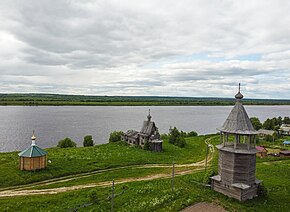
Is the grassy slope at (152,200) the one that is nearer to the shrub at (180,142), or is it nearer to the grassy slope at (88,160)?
the grassy slope at (88,160)

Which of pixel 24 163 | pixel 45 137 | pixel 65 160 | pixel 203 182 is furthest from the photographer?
pixel 45 137

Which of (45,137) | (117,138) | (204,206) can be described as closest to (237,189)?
(204,206)

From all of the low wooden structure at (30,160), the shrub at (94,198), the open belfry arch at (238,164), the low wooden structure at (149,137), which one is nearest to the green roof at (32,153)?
the low wooden structure at (30,160)

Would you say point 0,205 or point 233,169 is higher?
point 233,169

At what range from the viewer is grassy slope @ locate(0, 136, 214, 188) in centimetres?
2212

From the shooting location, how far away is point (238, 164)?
58.1 feet

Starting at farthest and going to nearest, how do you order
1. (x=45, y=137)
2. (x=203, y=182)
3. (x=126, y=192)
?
(x=45, y=137) → (x=203, y=182) → (x=126, y=192)

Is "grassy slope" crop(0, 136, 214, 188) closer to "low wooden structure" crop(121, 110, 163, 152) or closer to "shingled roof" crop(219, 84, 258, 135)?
"low wooden structure" crop(121, 110, 163, 152)

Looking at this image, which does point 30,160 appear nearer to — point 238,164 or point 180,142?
point 238,164

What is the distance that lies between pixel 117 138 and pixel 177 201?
3156 cm

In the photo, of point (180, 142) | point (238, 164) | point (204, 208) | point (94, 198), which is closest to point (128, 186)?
point (94, 198)

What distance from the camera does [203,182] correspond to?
65.2ft

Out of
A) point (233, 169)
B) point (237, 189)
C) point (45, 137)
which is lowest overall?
point (45, 137)

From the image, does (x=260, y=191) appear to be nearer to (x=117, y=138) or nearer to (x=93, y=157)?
(x=93, y=157)
